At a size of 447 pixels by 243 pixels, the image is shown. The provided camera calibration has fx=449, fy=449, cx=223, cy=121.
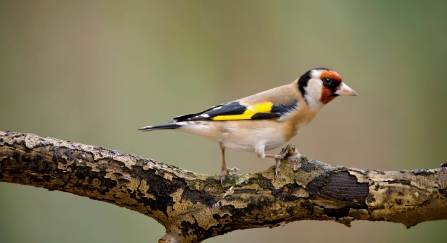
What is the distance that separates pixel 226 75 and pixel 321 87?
132cm

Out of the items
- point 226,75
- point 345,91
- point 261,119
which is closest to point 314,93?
point 345,91

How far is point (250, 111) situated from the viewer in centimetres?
215

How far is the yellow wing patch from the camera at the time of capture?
83.6 inches

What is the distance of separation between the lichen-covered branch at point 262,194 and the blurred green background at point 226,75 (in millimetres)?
1357

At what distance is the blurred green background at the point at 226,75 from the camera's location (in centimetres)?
312

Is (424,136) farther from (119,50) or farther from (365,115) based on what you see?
(119,50)

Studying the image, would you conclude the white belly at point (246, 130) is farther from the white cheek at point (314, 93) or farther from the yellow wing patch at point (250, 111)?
the white cheek at point (314, 93)

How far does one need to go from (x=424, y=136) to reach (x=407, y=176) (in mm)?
1669

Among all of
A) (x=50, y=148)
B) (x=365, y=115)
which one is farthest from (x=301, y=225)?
(x=50, y=148)

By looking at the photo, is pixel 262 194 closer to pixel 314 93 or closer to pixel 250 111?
pixel 250 111

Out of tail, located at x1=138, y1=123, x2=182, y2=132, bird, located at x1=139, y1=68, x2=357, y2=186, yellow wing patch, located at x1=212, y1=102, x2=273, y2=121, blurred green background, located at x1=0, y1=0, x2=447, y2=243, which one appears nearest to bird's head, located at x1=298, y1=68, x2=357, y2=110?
bird, located at x1=139, y1=68, x2=357, y2=186

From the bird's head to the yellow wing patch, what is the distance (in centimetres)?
21

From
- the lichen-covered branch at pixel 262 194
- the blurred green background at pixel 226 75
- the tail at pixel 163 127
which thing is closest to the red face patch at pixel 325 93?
the lichen-covered branch at pixel 262 194

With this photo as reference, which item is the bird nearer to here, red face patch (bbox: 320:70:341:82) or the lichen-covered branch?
red face patch (bbox: 320:70:341:82)
